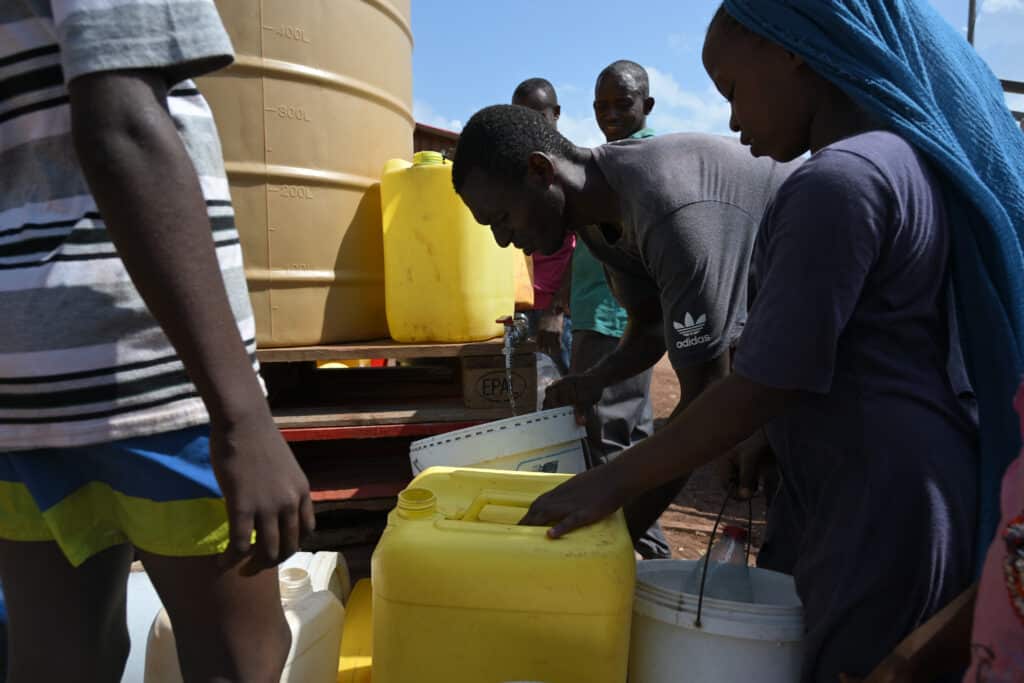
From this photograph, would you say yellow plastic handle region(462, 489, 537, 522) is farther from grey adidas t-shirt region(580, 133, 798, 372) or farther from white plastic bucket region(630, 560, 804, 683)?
grey adidas t-shirt region(580, 133, 798, 372)

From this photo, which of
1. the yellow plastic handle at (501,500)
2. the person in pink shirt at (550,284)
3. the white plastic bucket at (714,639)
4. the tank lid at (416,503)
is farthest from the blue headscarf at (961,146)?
the person in pink shirt at (550,284)

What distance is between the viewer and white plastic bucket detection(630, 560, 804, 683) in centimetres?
125

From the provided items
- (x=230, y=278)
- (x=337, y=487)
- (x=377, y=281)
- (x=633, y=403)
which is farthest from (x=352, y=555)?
(x=230, y=278)

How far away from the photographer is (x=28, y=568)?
991mm

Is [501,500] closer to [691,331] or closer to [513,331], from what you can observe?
[691,331]

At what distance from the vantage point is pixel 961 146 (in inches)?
42.8

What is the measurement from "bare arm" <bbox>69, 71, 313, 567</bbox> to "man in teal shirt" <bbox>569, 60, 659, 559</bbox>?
2133 mm

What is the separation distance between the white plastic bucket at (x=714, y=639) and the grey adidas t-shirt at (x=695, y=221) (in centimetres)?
57

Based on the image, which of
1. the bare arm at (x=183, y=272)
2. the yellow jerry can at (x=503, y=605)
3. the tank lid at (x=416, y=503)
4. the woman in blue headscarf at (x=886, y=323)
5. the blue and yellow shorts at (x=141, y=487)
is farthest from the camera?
the tank lid at (x=416, y=503)

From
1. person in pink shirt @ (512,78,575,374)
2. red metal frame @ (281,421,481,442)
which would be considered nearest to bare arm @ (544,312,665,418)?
red metal frame @ (281,421,481,442)

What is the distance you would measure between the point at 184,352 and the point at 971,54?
4.06ft

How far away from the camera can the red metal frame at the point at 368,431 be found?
239 cm

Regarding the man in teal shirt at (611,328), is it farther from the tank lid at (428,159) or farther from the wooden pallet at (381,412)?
the tank lid at (428,159)

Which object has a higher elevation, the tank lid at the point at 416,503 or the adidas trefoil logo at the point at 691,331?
the adidas trefoil logo at the point at 691,331
